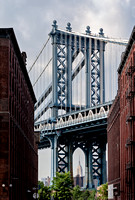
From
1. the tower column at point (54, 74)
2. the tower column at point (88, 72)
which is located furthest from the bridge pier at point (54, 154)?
the tower column at point (88, 72)

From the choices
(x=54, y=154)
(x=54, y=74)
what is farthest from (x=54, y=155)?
(x=54, y=74)

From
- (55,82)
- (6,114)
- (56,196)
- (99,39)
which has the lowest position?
(56,196)

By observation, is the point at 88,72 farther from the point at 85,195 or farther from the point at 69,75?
the point at 85,195

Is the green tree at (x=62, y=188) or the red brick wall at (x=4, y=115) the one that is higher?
the red brick wall at (x=4, y=115)

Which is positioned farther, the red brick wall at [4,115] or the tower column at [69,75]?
the tower column at [69,75]

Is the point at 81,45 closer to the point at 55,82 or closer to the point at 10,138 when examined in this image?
the point at 55,82

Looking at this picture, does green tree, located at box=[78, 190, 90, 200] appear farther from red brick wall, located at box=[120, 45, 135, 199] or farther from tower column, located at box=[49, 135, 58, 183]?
red brick wall, located at box=[120, 45, 135, 199]

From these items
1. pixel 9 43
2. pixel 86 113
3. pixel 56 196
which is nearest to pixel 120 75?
pixel 9 43

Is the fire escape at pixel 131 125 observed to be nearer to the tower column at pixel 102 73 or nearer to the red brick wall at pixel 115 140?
the red brick wall at pixel 115 140

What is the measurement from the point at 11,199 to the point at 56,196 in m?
62.9

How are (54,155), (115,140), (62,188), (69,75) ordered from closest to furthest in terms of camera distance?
(115,140) → (62,188) → (69,75) → (54,155)

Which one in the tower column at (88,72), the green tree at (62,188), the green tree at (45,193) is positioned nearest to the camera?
the green tree at (62,188)

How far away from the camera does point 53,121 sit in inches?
5276

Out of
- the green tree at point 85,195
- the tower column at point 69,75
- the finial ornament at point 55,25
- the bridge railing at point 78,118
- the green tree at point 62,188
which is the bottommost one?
the green tree at point 85,195
